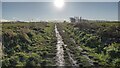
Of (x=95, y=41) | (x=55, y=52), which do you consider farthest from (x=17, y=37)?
(x=95, y=41)

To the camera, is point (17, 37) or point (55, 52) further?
point (17, 37)

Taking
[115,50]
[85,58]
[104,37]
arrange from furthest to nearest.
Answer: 1. [104,37]
2. [115,50]
3. [85,58]

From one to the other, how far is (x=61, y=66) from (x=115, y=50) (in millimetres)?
8302

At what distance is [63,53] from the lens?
28766 millimetres

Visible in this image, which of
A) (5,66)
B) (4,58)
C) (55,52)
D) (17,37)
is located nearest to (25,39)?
(17,37)

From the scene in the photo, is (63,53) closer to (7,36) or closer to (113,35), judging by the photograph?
(7,36)

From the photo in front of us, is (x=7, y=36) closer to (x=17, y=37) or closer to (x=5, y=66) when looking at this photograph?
(x=17, y=37)

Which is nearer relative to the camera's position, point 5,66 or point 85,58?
point 5,66

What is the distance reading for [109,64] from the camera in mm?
23469

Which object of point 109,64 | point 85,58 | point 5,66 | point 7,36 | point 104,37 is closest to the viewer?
point 5,66

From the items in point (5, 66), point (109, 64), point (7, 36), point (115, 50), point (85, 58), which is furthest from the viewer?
point (7, 36)

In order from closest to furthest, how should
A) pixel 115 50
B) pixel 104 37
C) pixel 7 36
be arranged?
pixel 115 50 < pixel 7 36 < pixel 104 37

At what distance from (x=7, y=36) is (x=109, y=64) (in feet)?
56.2

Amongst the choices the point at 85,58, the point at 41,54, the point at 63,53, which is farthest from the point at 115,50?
the point at 41,54
